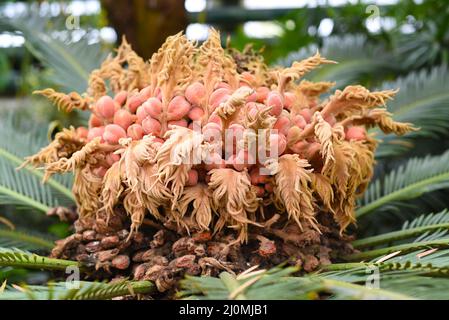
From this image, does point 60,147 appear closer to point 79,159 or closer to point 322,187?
point 79,159

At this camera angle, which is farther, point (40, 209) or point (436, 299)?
point (40, 209)

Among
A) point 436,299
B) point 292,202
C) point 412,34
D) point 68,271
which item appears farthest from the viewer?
point 412,34

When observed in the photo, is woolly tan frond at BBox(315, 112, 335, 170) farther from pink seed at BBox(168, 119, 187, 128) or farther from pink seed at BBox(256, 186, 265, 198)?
pink seed at BBox(168, 119, 187, 128)

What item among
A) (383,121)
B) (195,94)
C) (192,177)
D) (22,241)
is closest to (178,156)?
(192,177)
